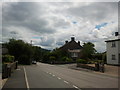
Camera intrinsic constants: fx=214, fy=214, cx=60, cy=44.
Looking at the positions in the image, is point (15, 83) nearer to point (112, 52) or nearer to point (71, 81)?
point (71, 81)

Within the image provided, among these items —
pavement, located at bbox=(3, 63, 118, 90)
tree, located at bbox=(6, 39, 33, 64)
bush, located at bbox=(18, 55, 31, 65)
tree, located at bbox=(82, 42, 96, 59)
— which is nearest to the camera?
pavement, located at bbox=(3, 63, 118, 90)

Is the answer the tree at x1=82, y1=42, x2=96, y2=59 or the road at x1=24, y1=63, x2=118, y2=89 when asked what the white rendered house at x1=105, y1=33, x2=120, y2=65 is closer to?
the road at x1=24, y1=63, x2=118, y2=89

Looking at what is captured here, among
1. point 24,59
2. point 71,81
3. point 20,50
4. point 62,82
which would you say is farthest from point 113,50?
point 20,50

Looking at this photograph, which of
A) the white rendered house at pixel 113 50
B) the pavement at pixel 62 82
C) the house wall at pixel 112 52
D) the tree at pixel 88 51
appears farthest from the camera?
the tree at pixel 88 51

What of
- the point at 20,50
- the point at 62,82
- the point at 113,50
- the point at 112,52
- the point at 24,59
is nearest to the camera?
the point at 62,82

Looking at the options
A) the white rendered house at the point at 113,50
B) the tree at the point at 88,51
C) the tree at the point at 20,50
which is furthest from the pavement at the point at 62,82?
the tree at the point at 20,50

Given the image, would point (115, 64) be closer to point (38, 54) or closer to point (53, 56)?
point (53, 56)

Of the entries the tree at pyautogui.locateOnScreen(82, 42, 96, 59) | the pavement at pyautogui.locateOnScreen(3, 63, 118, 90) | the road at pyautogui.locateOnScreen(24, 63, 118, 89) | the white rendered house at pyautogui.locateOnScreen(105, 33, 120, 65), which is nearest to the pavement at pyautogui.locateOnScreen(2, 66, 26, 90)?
the pavement at pyautogui.locateOnScreen(3, 63, 118, 90)

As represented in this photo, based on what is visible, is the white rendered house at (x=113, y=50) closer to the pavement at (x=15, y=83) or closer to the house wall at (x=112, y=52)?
the house wall at (x=112, y=52)

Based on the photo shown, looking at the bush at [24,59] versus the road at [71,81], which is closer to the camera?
the road at [71,81]

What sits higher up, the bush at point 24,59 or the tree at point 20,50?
the tree at point 20,50

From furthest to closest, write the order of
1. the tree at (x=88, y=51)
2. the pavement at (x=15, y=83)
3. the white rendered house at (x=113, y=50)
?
the tree at (x=88, y=51), the white rendered house at (x=113, y=50), the pavement at (x=15, y=83)

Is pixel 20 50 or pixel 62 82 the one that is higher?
pixel 20 50

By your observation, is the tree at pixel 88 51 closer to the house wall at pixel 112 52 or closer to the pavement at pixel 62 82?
the house wall at pixel 112 52
